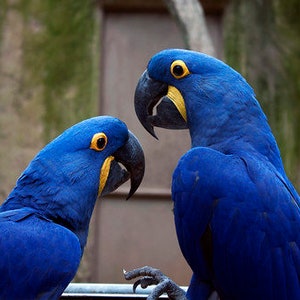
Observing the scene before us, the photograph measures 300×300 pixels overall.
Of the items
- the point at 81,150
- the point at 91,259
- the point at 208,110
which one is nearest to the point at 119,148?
the point at 81,150

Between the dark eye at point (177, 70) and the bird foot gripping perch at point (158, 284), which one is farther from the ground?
the dark eye at point (177, 70)

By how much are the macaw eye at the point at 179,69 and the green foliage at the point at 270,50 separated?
290 centimetres

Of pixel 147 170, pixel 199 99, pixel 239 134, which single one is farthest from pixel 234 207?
pixel 147 170

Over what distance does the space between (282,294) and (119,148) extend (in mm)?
722

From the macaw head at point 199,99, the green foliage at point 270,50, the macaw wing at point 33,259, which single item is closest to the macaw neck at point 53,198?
the macaw wing at point 33,259

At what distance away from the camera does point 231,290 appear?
84.1 inches

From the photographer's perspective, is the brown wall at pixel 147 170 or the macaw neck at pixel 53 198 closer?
the macaw neck at pixel 53 198

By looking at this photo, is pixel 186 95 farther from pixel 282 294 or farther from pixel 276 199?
pixel 282 294

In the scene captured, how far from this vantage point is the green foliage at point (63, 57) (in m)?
5.29

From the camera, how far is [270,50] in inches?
208

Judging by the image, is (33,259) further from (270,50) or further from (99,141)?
(270,50)

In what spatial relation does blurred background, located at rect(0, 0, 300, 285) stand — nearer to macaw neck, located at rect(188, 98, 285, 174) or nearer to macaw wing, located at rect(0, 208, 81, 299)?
macaw neck, located at rect(188, 98, 285, 174)

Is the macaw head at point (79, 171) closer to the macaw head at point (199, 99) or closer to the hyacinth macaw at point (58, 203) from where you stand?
the hyacinth macaw at point (58, 203)

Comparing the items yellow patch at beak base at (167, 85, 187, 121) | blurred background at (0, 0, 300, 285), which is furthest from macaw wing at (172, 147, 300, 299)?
blurred background at (0, 0, 300, 285)
